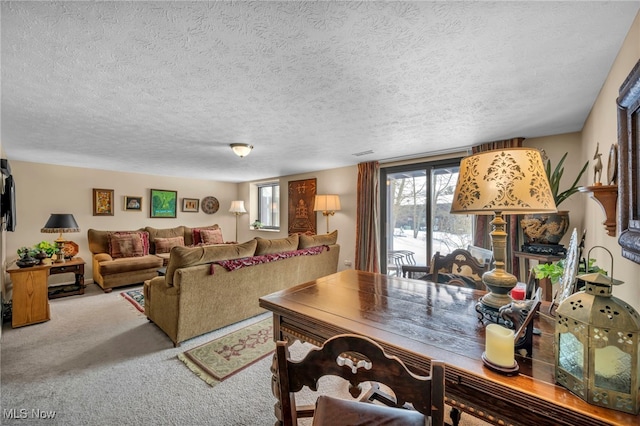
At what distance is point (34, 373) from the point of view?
197 cm

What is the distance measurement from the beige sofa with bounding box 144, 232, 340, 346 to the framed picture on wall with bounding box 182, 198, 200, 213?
3.55 meters

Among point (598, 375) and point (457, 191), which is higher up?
point (457, 191)

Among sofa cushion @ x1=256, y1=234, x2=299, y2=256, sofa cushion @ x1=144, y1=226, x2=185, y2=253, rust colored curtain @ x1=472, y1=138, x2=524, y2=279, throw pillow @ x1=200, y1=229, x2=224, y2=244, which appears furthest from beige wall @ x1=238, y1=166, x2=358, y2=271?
sofa cushion @ x1=144, y1=226, x2=185, y2=253

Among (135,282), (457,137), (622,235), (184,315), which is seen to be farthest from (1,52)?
(135,282)

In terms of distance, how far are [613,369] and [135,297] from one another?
15.9 feet

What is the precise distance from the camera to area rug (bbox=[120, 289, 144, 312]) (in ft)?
11.3

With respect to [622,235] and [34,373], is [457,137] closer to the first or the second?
A: [622,235]

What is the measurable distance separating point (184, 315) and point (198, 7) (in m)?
2.39

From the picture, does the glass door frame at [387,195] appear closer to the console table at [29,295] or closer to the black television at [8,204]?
the console table at [29,295]

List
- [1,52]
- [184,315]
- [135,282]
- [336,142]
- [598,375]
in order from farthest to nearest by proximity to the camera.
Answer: [135,282] < [336,142] < [184,315] < [1,52] < [598,375]

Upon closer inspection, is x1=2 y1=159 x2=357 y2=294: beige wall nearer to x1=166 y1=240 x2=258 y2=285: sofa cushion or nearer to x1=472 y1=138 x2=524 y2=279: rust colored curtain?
x1=472 y1=138 x2=524 y2=279: rust colored curtain

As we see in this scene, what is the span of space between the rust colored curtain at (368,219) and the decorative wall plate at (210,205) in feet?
13.2

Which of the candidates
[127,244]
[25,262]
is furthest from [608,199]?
[127,244]


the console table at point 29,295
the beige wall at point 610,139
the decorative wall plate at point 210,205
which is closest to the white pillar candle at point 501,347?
the beige wall at point 610,139
